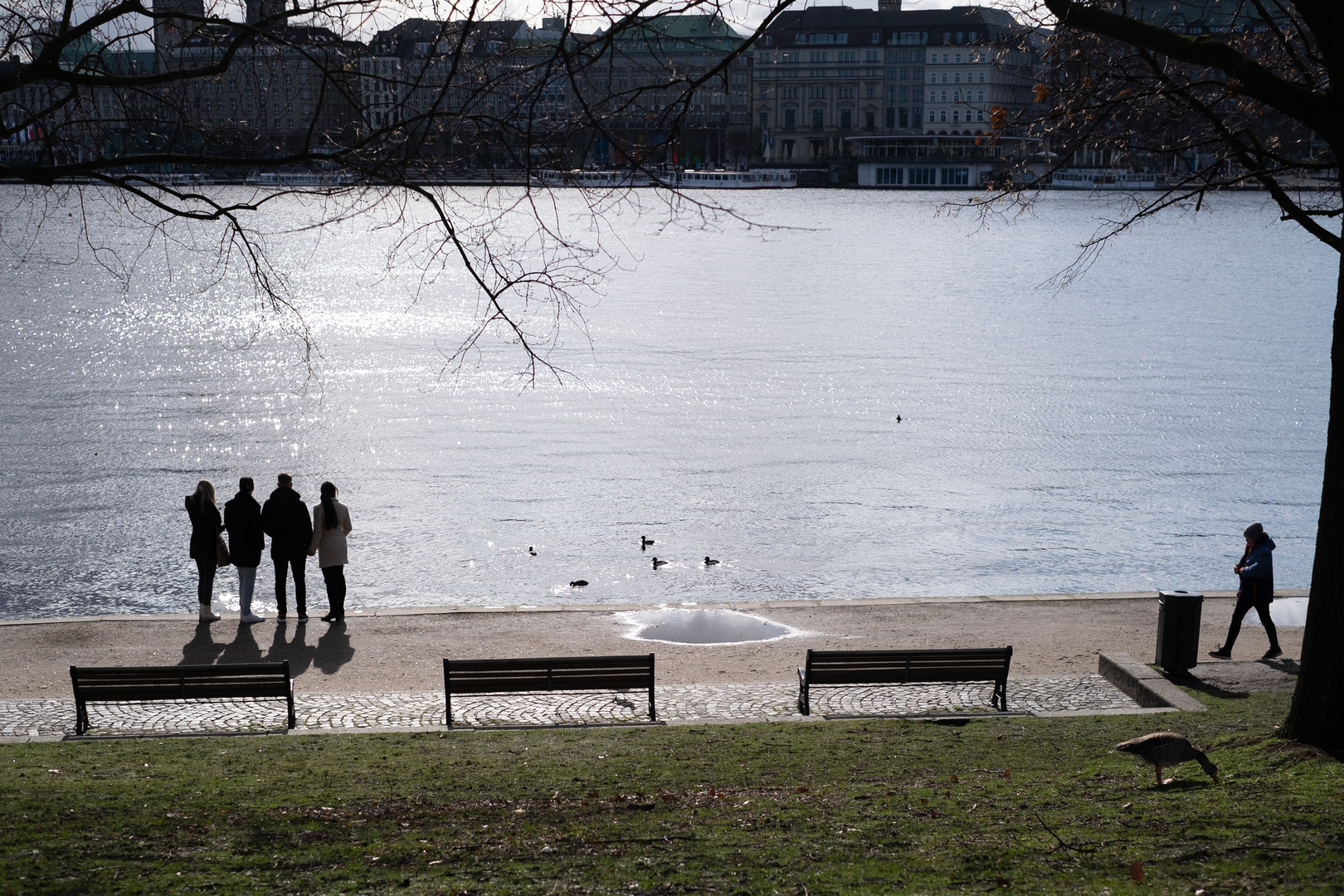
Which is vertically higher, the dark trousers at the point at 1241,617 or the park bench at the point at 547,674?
the park bench at the point at 547,674

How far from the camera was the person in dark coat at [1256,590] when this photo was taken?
12.6m

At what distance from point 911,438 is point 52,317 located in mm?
40092

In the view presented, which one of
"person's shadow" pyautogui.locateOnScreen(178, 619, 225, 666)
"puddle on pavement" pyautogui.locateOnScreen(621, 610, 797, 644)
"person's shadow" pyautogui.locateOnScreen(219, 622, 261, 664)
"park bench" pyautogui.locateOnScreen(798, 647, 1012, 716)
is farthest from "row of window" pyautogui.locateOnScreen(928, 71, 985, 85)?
"park bench" pyautogui.locateOnScreen(798, 647, 1012, 716)

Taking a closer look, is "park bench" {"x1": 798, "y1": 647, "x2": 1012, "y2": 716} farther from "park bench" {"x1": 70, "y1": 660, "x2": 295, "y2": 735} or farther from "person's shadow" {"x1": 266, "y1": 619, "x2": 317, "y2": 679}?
"person's shadow" {"x1": 266, "y1": 619, "x2": 317, "y2": 679}

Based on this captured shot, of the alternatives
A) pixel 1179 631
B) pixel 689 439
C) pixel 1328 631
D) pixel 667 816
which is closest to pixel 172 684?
pixel 667 816

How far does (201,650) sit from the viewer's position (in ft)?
42.1

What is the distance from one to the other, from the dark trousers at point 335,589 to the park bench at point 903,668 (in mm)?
5372

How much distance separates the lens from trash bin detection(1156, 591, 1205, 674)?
1153 centimetres

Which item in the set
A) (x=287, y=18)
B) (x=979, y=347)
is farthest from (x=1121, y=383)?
(x=287, y=18)

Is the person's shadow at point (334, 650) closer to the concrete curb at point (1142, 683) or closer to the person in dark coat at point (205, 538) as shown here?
the person in dark coat at point (205, 538)

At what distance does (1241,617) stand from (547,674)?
689 cm

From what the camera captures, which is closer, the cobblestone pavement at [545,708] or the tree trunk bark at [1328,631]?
the tree trunk bark at [1328,631]

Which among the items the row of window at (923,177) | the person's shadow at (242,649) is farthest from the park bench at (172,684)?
the row of window at (923,177)

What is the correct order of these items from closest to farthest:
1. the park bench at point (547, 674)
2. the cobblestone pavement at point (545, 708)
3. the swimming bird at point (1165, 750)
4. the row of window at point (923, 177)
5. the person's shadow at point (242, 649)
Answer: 1. the swimming bird at point (1165, 750)
2. the park bench at point (547, 674)
3. the cobblestone pavement at point (545, 708)
4. the person's shadow at point (242, 649)
5. the row of window at point (923, 177)
